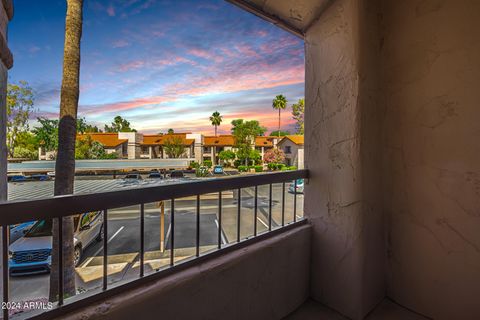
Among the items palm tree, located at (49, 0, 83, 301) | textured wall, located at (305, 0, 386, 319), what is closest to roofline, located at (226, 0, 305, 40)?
textured wall, located at (305, 0, 386, 319)

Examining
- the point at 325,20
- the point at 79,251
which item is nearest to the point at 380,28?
the point at 325,20

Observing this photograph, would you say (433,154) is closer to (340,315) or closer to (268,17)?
(340,315)

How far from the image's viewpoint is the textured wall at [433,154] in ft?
5.14

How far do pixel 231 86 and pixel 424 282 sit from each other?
3526 mm

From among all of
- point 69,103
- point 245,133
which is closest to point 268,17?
point 69,103

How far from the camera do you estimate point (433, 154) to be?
1711 millimetres

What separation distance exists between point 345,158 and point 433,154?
1.97 ft

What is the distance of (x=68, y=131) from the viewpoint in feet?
10.3

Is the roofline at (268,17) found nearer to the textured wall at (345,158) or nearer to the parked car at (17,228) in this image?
the textured wall at (345,158)

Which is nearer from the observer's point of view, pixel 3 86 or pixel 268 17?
pixel 3 86

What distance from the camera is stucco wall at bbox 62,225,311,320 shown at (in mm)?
1043

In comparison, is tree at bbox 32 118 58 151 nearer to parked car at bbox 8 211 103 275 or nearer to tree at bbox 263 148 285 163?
parked car at bbox 8 211 103 275

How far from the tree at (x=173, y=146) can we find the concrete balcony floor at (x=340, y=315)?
12.0 metres

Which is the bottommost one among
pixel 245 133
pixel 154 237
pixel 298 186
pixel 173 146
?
pixel 154 237
